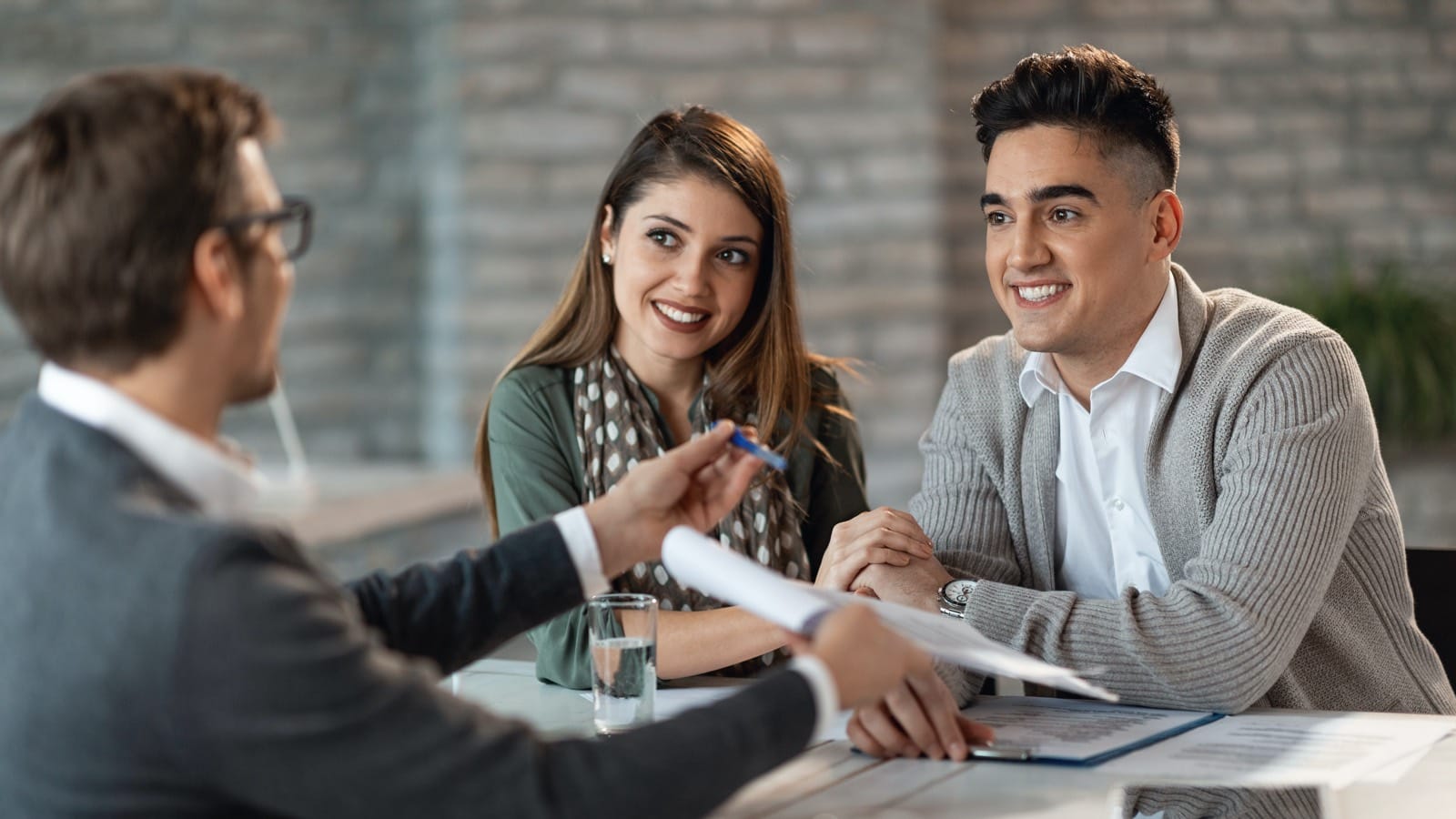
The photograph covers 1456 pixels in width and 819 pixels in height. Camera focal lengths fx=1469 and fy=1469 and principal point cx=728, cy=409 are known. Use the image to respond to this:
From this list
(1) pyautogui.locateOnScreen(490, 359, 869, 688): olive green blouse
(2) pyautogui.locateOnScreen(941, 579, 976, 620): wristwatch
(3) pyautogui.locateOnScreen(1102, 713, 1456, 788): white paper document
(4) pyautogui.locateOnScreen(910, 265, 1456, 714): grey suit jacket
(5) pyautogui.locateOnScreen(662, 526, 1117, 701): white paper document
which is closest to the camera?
(5) pyautogui.locateOnScreen(662, 526, 1117, 701): white paper document

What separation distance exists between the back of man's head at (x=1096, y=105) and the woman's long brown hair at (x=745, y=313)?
0.36 meters

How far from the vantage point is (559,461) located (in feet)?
6.71

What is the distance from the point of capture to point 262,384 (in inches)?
42.3

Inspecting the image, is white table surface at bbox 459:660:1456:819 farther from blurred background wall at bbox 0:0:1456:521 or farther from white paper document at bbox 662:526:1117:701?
blurred background wall at bbox 0:0:1456:521

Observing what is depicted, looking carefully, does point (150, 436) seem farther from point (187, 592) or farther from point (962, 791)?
point (962, 791)

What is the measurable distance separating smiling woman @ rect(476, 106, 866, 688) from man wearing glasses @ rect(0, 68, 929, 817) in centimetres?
98

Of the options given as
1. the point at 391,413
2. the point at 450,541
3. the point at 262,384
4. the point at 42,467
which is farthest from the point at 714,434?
the point at 391,413

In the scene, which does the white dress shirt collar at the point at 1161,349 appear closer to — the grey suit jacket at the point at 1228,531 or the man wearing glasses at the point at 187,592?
the grey suit jacket at the point at 1228,531

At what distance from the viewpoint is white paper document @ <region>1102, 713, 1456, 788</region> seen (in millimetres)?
1302

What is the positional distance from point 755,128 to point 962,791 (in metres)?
3.65

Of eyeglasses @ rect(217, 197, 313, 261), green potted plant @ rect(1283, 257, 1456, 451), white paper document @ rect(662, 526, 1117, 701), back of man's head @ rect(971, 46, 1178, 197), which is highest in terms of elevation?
back of man's head @ rect(971, 46, 1178, 197)

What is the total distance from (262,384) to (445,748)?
33 centimetres

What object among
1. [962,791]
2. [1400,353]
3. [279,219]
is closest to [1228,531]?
[962,791]

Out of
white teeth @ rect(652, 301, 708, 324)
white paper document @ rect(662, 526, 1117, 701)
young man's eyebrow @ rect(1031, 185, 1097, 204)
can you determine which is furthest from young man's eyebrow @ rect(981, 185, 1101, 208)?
white paper document @ rect(662, 526, 1117, 701)
